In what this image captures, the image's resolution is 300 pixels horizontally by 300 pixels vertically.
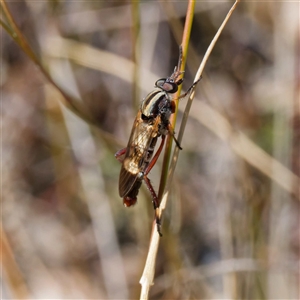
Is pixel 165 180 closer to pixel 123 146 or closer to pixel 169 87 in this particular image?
pixel 169 87

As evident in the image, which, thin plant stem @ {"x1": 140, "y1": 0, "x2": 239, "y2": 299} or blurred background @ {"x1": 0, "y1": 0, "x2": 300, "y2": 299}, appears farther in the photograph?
blurred background @ {"x1": 0, "y1": 0, "x2": 300, "y2": 299}

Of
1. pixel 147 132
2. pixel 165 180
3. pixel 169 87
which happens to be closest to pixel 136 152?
pixel 147 132

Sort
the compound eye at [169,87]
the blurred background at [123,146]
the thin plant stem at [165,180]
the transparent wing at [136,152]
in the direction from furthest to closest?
the blurred background at [123,146], the compound eye at [169,87], the transparent wing at [136,152], the thin plant stem at [165,180]

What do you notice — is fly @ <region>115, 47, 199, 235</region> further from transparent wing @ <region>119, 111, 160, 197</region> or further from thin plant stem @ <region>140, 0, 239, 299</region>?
thin plant stem @ <region>140, 0, 239, 299</region>

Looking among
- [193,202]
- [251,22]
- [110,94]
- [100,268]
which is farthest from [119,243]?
[251,22]

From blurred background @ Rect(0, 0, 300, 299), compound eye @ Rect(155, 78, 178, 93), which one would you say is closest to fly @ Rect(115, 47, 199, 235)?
compound eye @ Rect(155, 78, 178, 93)

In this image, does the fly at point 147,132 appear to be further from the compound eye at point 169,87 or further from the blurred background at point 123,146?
the blurred background at point 123,146

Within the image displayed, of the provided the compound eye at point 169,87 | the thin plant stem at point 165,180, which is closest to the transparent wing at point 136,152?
the compound eye at point 169,87

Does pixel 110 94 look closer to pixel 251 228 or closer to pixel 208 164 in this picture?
pixel 208 164
